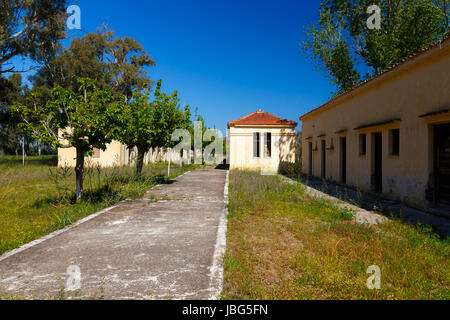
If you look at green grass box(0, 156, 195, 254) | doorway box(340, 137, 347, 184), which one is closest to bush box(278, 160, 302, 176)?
doorway box(340, 137, 347, 184)

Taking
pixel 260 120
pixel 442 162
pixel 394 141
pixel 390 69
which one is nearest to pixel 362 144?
pixel 394 141

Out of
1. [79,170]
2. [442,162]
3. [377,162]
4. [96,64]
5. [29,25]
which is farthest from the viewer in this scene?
[96,64]

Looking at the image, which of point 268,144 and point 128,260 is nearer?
point 128,260

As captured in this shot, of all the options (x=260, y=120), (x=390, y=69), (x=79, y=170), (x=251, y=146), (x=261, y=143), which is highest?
(x=260, y=120)

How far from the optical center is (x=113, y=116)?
7688 mm

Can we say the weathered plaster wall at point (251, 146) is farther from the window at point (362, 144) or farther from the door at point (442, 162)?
the door at point (442, 162)

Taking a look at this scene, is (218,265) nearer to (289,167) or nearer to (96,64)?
(289,167)

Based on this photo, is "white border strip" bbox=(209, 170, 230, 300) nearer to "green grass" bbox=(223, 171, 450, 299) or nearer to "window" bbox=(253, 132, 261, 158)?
"green grass" bbox=(223, 171, 450, 299)

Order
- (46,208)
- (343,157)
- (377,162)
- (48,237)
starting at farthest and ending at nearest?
(343,157)
(377,162)
(46,208)
(48,237)

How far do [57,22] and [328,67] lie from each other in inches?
846

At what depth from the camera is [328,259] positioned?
14.0ft

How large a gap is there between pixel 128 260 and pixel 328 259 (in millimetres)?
2967
